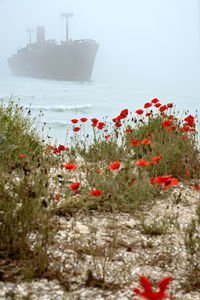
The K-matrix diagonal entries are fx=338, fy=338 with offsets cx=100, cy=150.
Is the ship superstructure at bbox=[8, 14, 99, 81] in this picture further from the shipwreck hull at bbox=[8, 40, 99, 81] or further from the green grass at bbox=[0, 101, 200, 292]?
the green grass at bbox=[0, 101, 200, 292]

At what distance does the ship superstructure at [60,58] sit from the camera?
52156 millimetres

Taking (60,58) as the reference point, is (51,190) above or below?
below

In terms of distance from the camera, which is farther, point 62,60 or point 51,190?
point 62,60

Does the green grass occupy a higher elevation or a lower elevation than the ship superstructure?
lower

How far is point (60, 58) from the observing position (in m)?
54.2

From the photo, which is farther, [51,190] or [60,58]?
[60,58]

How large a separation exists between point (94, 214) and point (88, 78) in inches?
2079

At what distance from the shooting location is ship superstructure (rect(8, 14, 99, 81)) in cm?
5216

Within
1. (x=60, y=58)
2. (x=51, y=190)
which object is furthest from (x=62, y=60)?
(x=51, y=190)

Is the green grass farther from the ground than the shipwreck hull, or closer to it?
closer to it

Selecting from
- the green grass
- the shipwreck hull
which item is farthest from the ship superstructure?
the green grass

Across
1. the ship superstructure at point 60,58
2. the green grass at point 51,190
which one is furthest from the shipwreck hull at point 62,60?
the green grass at point 51,190

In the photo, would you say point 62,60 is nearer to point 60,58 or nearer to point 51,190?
point 60,58

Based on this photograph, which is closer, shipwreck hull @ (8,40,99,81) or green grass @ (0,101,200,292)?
green grass @ (0,101,200,292)
